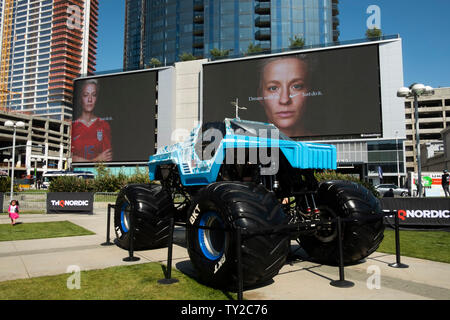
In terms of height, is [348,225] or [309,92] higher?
[309,92]

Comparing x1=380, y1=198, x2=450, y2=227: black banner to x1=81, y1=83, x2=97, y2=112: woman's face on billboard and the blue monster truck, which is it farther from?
x1=81, y1=83, x2=97, y2=112: woman's face on billboard

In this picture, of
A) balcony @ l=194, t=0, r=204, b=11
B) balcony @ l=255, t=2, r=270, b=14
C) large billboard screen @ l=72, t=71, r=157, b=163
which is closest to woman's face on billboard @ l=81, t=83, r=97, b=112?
large billboard screen @ l=72, t=71, r=157, b=163

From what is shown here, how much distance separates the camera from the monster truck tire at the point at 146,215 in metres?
6.84

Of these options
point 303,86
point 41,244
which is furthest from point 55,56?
point 41,244

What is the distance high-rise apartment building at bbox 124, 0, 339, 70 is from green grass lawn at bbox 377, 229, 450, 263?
66.2m

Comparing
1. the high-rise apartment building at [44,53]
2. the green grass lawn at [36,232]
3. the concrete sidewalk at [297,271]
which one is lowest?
the green grass lawn at [36,232]

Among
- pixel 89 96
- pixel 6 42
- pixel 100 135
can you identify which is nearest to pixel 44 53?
pixel 6 42

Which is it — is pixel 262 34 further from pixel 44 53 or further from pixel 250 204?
pixel 44 53

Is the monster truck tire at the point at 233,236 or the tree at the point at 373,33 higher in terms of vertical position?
the tree at the point at 373,33

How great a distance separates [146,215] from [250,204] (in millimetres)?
3411

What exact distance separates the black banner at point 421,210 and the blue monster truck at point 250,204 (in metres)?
6.32

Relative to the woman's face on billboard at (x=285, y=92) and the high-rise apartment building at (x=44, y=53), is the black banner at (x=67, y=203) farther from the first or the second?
the high-rise apartment building at (x=44, y=53)

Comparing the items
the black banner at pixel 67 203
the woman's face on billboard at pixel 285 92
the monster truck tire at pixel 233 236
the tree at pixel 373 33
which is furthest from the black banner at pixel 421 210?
the tree at pixel 373 33

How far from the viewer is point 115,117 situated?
62656mm
